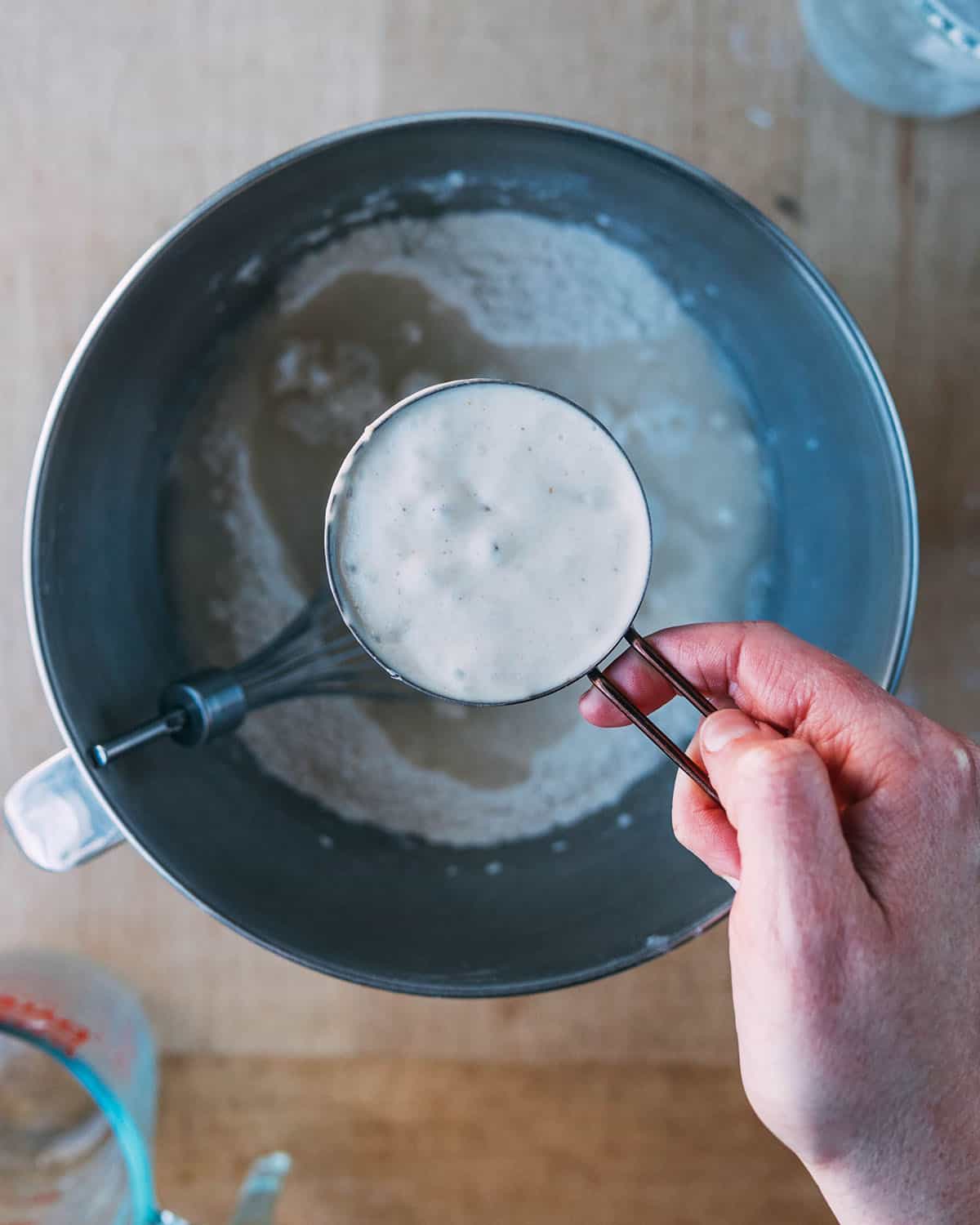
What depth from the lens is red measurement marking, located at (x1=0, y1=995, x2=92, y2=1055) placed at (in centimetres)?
53

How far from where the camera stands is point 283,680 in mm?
562

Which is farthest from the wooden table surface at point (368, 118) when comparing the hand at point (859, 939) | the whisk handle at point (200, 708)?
Result: the hand at point (859, 939)

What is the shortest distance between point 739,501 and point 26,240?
0.40 meters

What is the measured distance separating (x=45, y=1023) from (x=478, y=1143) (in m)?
0.24

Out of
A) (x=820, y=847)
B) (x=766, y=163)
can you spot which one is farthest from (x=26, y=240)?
(x=820, y=847)

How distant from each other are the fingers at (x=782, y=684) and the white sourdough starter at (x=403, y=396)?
Answer: 132 millimetres

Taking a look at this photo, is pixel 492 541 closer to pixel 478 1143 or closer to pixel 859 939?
pixel 859 939

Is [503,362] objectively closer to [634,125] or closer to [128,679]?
[634,125]

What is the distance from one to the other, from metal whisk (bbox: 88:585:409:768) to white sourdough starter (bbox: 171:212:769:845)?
0.04 feet

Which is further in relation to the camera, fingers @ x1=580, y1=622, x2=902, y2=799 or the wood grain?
the wood grain

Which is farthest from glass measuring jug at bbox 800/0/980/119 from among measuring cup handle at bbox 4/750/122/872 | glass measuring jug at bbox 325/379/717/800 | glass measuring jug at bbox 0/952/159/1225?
glass measuring jug at bbox 0/952/159/1225

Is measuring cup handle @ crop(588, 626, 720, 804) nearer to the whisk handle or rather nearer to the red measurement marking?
→ the whisk handle

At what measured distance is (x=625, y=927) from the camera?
50 cm

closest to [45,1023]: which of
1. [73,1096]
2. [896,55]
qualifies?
[73,1096]
